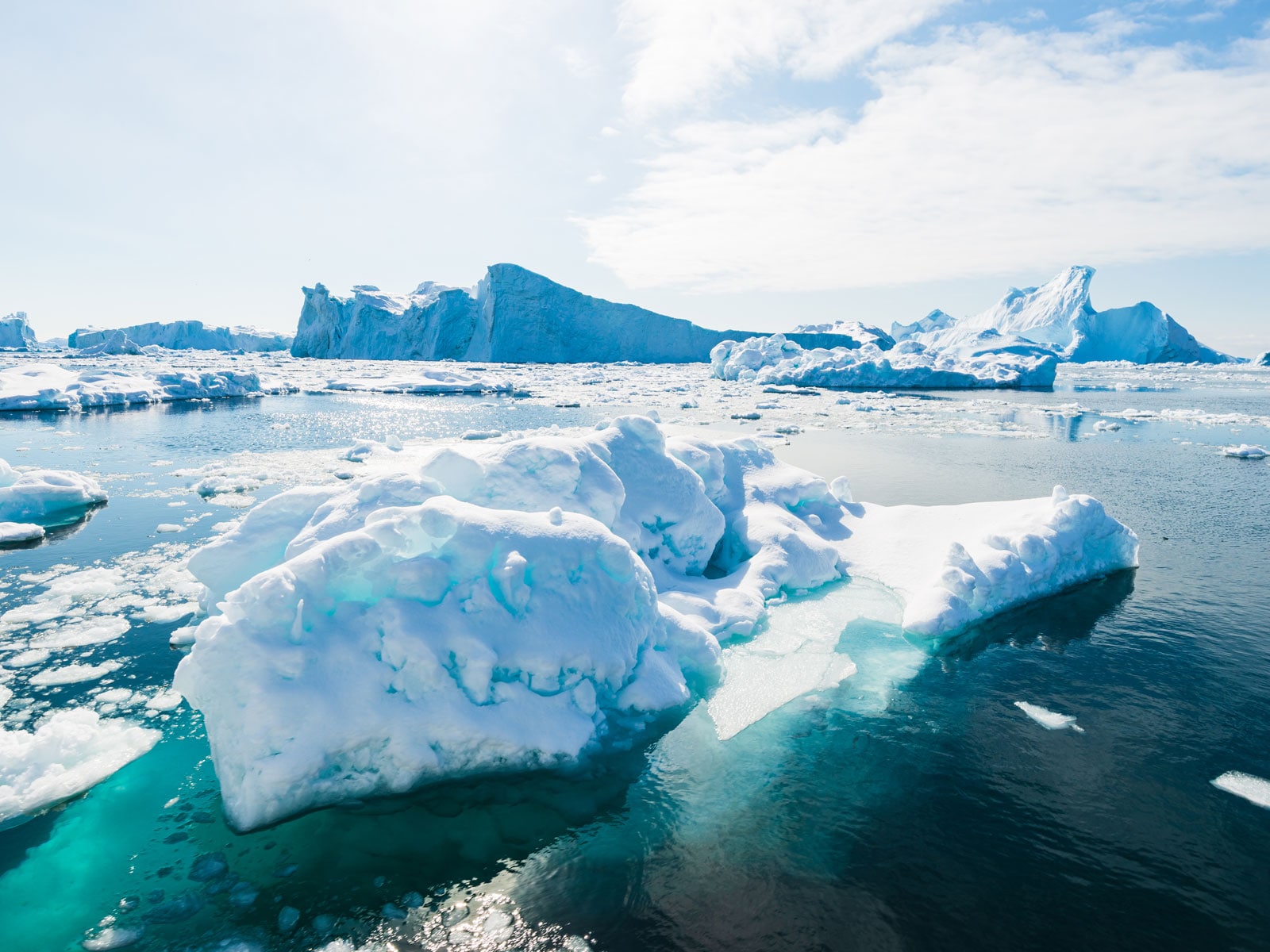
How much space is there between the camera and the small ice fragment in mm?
3883

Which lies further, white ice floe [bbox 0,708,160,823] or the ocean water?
white ice floe [bbox 0,708,160,823]

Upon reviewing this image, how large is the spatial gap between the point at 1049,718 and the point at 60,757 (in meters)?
8.86

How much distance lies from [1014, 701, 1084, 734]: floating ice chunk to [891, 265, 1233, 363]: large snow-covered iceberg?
78.2 m

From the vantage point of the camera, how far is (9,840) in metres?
4.71

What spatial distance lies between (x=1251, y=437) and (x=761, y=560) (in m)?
27.0

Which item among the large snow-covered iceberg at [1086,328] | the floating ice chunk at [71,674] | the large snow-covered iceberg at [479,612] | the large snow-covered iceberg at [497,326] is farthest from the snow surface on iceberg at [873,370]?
the floating ice chunk at [71,674]

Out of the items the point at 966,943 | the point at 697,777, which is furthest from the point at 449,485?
the point at 966,943

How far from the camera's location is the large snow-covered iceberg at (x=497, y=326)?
63.0 metres

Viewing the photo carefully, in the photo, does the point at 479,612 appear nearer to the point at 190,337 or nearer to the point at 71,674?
the point at 71,674

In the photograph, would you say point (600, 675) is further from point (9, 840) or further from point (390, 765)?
point (9, 840)

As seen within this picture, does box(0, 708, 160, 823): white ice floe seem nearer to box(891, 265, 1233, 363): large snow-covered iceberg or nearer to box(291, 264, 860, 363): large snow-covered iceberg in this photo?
box(291, 264, 860, 363): large snow-covered iceberg

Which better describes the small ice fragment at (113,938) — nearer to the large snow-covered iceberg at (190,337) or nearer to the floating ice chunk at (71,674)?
the floating ice chunk at (71,674)

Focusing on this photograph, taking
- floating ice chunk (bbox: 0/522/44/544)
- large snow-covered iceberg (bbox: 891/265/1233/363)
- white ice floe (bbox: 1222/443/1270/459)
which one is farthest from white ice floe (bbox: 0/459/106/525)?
large snow-covered iceberg (bbox: 891/265/1233/363)

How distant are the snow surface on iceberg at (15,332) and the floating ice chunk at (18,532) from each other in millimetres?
99243
